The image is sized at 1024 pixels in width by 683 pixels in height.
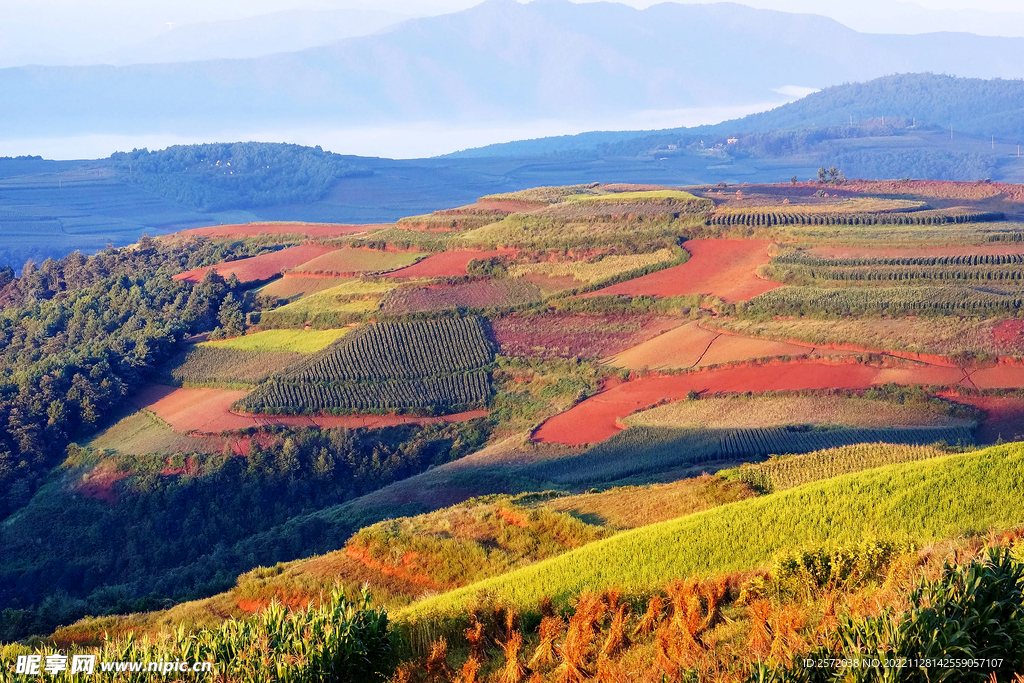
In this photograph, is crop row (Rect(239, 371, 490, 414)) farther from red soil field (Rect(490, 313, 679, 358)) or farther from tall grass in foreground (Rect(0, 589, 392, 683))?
tall grass in foreground (Rect(0, 589, 392, 683))

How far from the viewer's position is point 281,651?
10406mm

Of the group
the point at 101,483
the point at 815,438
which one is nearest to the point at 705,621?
the point at 815,438

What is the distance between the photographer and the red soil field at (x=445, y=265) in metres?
53.3

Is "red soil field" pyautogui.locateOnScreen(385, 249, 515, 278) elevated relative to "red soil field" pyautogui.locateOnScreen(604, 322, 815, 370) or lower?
elevated

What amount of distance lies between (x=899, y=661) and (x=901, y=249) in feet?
144

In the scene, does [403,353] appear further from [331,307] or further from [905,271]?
[905,271]

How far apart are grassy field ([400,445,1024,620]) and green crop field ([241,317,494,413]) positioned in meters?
25.4

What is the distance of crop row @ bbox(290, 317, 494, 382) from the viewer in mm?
43562

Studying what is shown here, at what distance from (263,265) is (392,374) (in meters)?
19.8

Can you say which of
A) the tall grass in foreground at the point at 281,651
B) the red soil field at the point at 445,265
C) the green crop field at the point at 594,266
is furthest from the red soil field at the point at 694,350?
the tall grass in foreground at the point at 281,651

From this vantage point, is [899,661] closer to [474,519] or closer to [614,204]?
[474,519]

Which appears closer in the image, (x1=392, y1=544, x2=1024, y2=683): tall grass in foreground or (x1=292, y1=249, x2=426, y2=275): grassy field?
(x1=392, y1=544, x2=1024, y2=683): tall grass in foreground

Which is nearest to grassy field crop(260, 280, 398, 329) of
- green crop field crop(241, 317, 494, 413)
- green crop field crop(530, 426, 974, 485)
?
green crop field crop(241, 317, 494, 413)

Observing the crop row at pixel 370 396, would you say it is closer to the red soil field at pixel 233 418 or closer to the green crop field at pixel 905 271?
the red soil field at pixel 233 418
